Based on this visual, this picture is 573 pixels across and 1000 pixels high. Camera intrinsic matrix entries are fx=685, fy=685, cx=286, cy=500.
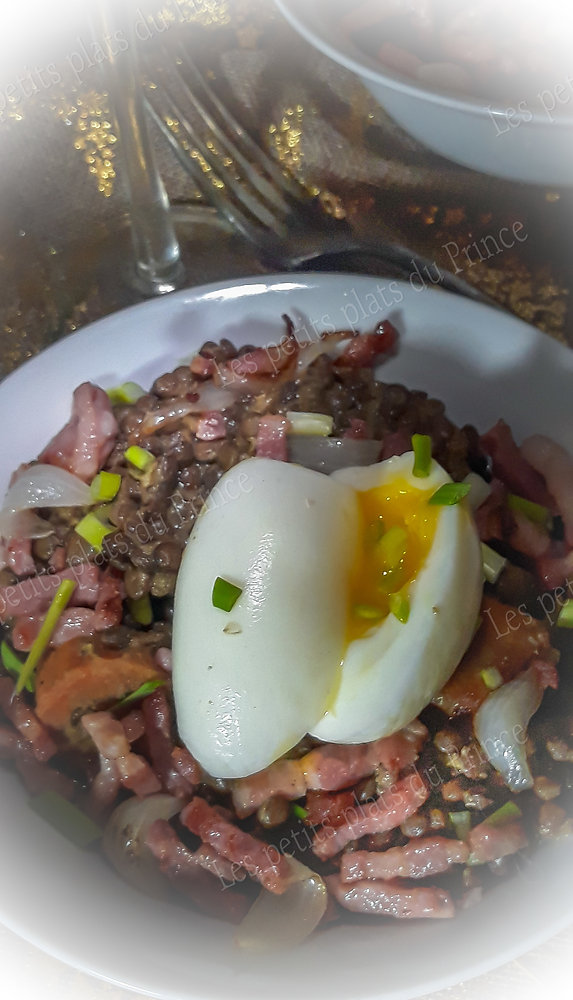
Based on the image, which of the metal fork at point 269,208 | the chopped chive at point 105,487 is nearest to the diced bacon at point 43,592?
the chopped chive at point 105,487

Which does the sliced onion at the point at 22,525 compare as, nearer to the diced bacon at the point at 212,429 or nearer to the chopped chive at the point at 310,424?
the diced bacon at the point at 212,429

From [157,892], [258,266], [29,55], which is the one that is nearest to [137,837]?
[157,892]

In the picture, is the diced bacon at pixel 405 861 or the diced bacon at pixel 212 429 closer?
the diced bacon at pixel 405 861

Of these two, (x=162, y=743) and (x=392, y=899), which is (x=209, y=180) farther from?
(x=392, y=899)

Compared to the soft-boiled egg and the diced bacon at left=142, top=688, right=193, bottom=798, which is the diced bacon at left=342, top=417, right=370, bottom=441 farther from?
the diced bacon at left=142, top=688, right=193, bottom=798

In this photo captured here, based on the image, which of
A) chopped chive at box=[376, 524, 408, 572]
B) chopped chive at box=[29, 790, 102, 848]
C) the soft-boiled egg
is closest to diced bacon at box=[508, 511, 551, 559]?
the soft-boiled egg

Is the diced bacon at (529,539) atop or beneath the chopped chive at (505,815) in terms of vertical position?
atop

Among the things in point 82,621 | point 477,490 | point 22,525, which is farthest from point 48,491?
point 477,490

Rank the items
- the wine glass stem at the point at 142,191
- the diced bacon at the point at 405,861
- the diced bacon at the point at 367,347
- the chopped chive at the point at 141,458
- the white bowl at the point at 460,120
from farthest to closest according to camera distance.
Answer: the wine glass stem at the point at 142,191, the diced bacon at the point at 367,347, the chopped chive at the point at 141,458, the white bowl at the point at 460,120, the diced bacon at the point at 405,861
